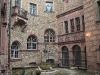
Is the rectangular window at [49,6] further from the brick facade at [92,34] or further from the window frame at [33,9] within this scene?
the brick facade at [92,34]

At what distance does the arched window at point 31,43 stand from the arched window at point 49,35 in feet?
5.28

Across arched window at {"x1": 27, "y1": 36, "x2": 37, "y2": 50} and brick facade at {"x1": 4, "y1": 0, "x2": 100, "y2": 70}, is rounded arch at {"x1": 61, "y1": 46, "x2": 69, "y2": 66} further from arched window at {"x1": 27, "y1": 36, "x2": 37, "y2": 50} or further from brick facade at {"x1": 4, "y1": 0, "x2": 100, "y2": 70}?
arched window at {"x1": 27, "y1": 36, "x2": 37, "y2": 50}

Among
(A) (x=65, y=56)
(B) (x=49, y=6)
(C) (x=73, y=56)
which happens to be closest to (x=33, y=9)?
(B) (x=49, y=6)

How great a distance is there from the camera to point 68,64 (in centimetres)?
2020

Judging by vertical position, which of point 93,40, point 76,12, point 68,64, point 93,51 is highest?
point 76,12

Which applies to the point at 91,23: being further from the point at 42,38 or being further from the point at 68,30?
the point at 42,38

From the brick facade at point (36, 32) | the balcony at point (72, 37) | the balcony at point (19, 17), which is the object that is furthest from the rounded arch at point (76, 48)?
the balcony at point (19, 17)

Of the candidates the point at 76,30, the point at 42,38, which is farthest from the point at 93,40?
the point at 42,38

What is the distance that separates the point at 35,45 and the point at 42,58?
6.12 feet

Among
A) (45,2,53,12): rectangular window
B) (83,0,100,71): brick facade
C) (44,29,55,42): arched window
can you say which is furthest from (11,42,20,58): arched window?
(83,0,100,71): brick facade

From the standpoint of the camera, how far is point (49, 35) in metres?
22.1

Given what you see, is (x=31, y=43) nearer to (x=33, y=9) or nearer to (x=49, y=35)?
(x=49, y=35)

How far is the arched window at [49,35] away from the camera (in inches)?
860

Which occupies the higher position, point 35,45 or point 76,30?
point 76,30
